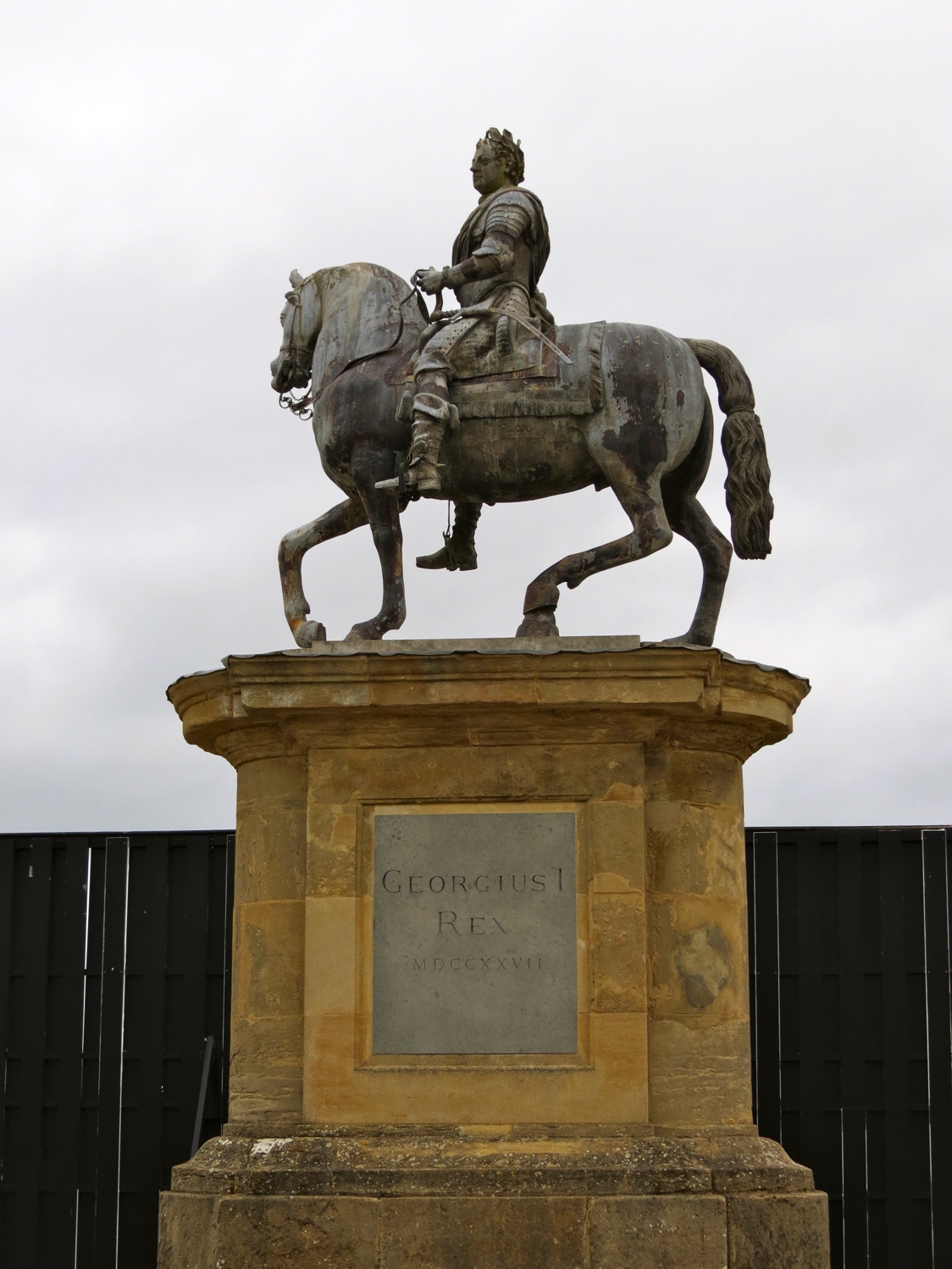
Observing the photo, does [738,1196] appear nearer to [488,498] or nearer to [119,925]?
[488,498]

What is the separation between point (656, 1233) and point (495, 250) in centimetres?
466

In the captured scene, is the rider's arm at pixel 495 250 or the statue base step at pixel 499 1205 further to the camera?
the rider's arm at pixel 495 250

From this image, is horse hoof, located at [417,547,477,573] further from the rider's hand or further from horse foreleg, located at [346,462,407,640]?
the rider's hand

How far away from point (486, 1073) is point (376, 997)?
586mm

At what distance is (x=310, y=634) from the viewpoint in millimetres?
8812

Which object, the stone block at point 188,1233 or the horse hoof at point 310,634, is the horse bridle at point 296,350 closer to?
the horse hoof at point 310,634

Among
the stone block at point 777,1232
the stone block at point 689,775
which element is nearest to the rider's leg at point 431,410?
the stone block at point 689,775

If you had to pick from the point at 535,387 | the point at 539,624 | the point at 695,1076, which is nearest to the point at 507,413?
the point at 535,387

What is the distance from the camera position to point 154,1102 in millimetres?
11188

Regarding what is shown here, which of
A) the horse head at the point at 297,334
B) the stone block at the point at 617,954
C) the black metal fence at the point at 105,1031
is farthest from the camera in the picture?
the black metal fence at the point at 105,1031

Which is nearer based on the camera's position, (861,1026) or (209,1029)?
(861,1026)

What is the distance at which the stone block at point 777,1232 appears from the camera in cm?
741

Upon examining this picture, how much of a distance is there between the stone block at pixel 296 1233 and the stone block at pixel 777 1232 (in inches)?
59.5

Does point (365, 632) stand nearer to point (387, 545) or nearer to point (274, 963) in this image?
point (387, 545)
